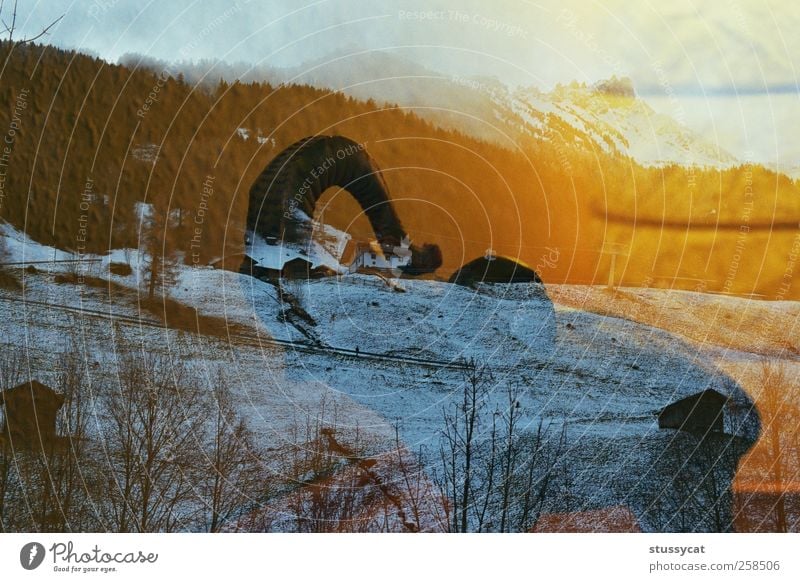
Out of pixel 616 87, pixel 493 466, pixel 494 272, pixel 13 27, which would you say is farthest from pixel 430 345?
pixel 13 27

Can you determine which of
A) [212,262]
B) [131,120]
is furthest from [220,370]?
[131,120]

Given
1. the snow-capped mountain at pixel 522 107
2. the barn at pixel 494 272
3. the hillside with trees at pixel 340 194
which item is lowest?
the barn at pixel 494 272

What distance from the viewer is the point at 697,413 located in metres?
4.88

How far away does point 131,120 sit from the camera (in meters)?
4.60

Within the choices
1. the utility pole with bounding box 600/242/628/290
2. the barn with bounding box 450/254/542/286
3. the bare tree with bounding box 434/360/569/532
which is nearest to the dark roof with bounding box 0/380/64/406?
the bare tree with bounding box 434/360/569/532

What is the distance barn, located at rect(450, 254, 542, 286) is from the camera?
15.8ft

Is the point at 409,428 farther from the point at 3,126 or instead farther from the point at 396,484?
the point at 3,126

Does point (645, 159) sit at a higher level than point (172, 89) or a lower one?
lower

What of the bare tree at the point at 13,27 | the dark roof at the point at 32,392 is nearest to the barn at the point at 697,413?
the dark roof at the point at 32,392

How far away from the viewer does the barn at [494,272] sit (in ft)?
15.8

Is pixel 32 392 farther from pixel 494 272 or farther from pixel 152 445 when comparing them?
pixel 494 272

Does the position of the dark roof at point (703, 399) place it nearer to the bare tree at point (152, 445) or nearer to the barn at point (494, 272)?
the barn at point (494, 272)

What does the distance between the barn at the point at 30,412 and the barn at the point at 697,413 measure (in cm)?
369
